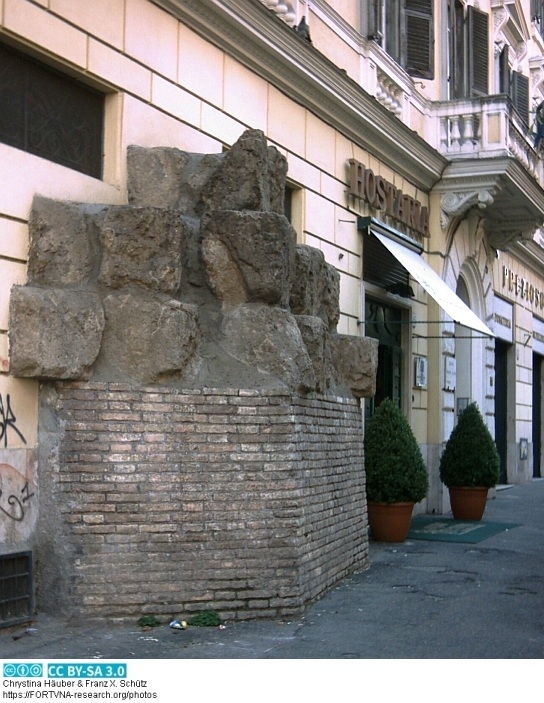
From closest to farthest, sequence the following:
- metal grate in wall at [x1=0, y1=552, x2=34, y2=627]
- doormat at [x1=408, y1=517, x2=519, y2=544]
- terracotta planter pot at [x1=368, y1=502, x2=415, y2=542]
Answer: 1. metal grate in wall at [x1=0, y1=552, x2=34, y2=627]
2. terracotta planter pot at [x1=368, y1=502, x2=415, y2=542]
3. doormat at [x1=408, y1=517, x2=519, y2=544]

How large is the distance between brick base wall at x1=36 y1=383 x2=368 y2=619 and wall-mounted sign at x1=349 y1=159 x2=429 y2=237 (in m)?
5.79

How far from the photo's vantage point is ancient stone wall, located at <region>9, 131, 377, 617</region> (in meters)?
6.82

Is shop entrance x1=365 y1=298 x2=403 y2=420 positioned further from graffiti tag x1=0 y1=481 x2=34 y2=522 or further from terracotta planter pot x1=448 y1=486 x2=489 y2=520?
graffiti tag x1=0 y1=481 x2=34 y2=522

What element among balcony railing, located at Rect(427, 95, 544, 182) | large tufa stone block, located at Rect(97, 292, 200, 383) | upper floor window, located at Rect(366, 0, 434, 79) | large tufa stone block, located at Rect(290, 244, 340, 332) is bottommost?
large tufa stone block, located at Rect(97, 292, 200, 383)

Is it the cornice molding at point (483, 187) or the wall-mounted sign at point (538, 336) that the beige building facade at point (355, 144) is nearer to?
Answer: the cornice molding at point (483, 187)

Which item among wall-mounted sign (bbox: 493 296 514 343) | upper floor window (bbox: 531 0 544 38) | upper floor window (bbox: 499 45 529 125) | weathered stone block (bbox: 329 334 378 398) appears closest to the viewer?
weathered stone block (bbox: 329 334 378 398)

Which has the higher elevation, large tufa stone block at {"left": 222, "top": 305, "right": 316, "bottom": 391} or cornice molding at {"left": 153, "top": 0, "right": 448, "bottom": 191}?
cornice molding at {"left": 153, "top": 0, "right": 448, "bottom": 191}

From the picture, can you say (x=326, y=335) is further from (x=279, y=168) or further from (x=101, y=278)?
(x=101, y=278)

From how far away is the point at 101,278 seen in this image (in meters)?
7.15

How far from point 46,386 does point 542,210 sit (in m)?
12.9

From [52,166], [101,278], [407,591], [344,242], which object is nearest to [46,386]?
[101,278]

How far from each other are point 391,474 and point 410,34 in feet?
23.9

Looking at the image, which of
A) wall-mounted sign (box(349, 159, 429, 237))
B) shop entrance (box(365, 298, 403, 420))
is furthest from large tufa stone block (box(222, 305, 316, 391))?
shop entrance (box(365, 298, 403, 420))

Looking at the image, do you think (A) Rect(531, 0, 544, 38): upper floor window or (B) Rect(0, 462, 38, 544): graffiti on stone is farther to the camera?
(A) Rect(531, 0, 544, 38): upper floor window
